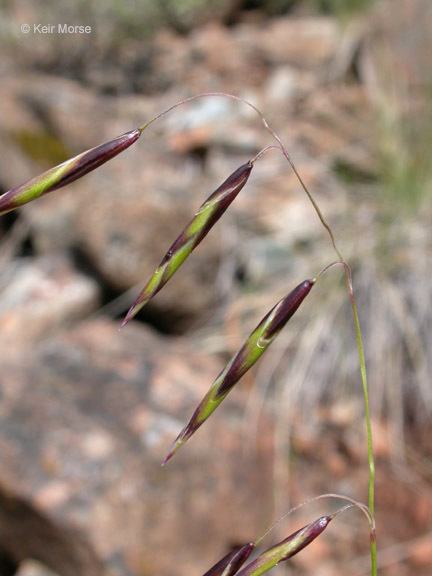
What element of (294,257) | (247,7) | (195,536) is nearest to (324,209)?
(294,257)

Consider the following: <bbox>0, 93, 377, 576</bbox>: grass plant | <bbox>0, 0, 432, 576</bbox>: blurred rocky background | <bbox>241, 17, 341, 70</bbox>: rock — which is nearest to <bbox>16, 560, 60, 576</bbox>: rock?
<bbox>0, 0, 432, 576</bbox>: blurred rocky background

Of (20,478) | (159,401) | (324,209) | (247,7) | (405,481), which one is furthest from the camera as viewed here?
(247,7)

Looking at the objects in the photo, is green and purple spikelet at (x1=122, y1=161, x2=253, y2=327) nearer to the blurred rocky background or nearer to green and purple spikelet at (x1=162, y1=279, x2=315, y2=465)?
green and purple spikelet at (x1=162, y1=279, x2=315, y2=465)

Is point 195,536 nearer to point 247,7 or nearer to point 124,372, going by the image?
point 124,372

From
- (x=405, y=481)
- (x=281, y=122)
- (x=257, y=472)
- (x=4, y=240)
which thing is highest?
(x=4, y=240)

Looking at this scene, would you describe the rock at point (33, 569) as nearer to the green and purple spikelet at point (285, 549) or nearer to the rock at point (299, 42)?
the green and purple spikelet at point (285, 549)
